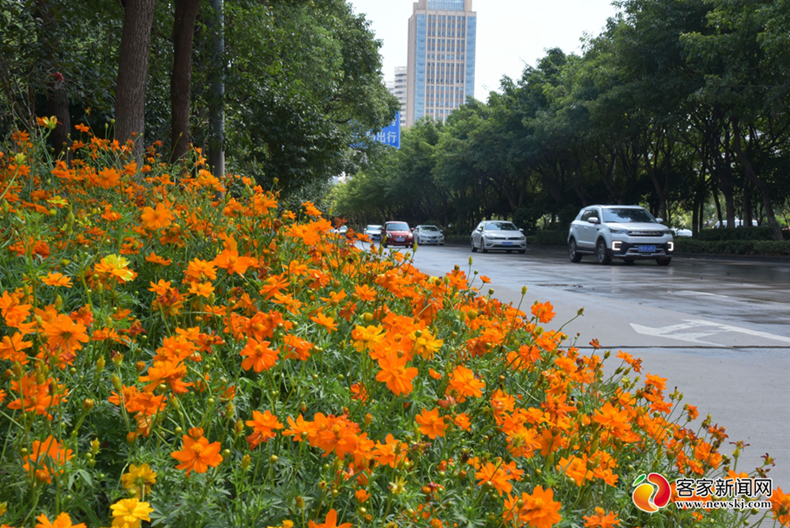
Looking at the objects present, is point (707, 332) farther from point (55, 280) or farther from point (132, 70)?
point (132, 70)

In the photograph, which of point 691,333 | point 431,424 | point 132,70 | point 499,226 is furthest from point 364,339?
point 499,226

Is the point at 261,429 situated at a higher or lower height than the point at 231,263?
lower

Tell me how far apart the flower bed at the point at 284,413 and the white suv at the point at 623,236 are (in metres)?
15.5

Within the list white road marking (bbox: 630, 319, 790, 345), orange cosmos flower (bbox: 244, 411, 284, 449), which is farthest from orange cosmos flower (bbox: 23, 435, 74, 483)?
white road marking (bbox: 630, 319, 790, 345)

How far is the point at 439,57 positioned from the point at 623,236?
165853 mm

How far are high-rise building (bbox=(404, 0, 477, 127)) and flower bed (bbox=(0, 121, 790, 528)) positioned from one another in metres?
174

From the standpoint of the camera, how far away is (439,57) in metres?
175

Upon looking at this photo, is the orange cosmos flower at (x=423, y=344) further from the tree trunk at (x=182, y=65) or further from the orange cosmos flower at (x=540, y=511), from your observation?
the tree trunk at (x=182, y=65)

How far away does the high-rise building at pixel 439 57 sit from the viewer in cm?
17275

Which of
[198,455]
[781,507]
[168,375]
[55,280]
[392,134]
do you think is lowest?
[781,507]

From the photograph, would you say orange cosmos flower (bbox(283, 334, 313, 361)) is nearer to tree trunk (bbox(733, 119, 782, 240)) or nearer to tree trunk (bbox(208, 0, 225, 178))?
tree trunk (bbox(208, 0, 225, 178))

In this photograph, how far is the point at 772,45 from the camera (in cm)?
1505

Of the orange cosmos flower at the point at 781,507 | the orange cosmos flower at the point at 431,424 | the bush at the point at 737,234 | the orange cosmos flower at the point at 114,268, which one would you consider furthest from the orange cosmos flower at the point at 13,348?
the bush at the point at 737,234

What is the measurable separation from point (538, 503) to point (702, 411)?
9.04 feet
